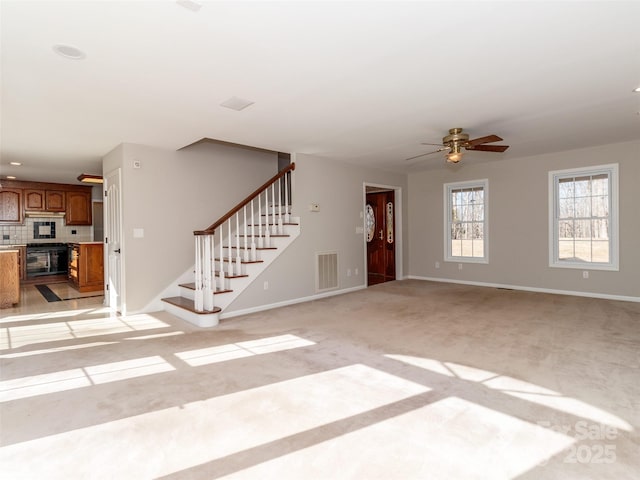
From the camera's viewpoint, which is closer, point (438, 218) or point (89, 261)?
point (89, 261)

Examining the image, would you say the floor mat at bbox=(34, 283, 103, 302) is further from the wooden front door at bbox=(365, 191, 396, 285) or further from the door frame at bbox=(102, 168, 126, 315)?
the wooden front door at bbox=(365, 191, 396, 285)

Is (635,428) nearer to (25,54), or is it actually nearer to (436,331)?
(436,331)

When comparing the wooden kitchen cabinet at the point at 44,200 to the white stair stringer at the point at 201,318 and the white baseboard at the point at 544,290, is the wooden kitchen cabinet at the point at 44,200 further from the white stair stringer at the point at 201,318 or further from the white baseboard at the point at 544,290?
the white baseboard at the point at 544,290

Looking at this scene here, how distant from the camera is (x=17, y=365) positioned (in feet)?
9.94

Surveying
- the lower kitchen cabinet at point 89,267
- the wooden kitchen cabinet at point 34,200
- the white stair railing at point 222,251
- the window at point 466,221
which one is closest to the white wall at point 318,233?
the white stair railing at point 222,251

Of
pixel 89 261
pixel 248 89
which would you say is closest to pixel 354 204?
pixel 248 89

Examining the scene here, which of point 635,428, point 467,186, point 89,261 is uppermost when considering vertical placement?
point 467,186

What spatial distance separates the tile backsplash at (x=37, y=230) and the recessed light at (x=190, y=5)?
8614 millimetres

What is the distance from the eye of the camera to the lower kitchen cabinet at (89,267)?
6.69 meters

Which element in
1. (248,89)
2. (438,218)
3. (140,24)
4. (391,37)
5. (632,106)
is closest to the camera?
(140,24)

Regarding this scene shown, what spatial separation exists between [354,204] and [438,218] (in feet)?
6.95

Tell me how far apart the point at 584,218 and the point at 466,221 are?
6.42 feet

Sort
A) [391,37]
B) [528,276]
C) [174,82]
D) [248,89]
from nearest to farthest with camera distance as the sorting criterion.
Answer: [391,37] → [174,82] → [248,89] → [528,276]

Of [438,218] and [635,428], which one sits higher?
[438,218]
